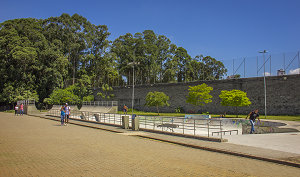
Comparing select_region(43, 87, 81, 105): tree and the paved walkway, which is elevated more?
select_region(43, 87, 81, 105): tree

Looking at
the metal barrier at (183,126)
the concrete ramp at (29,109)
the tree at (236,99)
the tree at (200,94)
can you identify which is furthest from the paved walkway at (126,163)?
the concrete ramp at (29,109)

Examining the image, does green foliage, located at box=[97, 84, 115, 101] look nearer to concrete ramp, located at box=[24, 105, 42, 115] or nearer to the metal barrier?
concrete ramp, located at box=[24, 105, 42, 115]

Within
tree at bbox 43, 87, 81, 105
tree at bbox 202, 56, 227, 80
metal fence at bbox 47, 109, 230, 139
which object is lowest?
metal fence at bbox 47, 109, 230, 139

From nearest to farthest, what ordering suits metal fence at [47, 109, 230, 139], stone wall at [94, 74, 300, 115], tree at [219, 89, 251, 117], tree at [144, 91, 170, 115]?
metal fence at [47, 109, 230, 139]
stone wall at [94, 74, 300, 115]
tree at [219, 89, 251, 117]
tree at [144, 91, 170, 115]

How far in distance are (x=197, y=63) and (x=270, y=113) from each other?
39877 mm

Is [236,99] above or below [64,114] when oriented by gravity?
above

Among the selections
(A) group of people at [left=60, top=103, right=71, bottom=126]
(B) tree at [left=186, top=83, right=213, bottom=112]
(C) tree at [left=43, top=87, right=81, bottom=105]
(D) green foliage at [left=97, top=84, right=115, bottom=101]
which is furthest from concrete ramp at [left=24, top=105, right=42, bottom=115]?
(B) tree at [left=186, top=83, right=213, bottom=112]

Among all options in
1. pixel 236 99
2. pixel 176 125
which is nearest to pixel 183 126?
pixel 176 125

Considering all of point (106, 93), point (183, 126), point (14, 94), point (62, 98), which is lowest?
point (183, 126)

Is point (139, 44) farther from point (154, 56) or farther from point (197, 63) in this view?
point (197, 63)

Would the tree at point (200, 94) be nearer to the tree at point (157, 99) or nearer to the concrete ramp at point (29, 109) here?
the tree at point (157, 99)

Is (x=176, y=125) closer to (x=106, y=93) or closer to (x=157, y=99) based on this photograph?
(x=157, y=99)

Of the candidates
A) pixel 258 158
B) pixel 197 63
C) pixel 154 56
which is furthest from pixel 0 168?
pixel 197 63

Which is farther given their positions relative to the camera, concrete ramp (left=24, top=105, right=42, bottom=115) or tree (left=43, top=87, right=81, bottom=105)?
tree (left=43, top=87, right=81, bottom=105)
